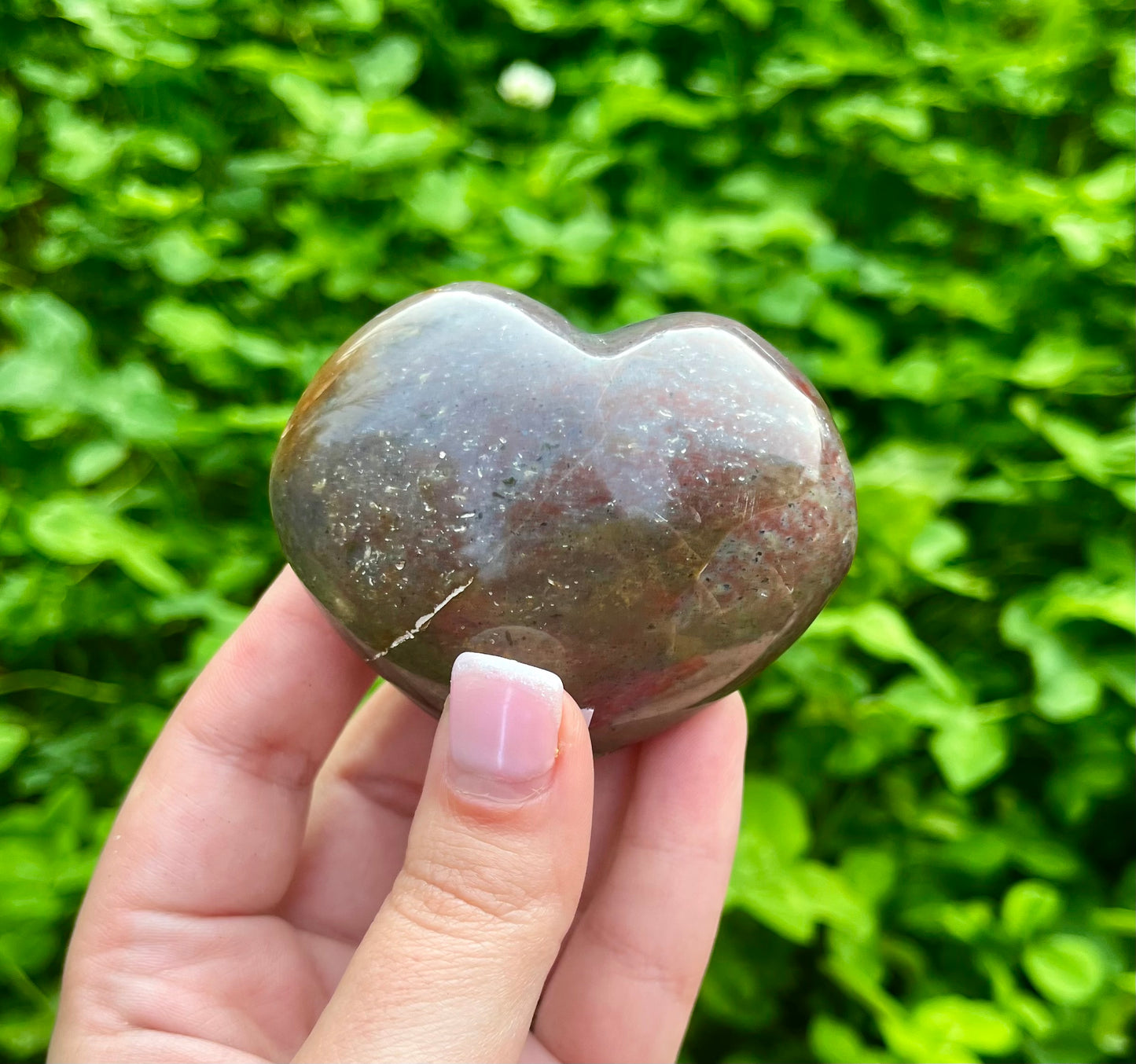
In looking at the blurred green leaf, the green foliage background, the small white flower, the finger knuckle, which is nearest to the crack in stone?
the finger knuckle

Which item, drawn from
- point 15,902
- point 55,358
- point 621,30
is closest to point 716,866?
point 15,902

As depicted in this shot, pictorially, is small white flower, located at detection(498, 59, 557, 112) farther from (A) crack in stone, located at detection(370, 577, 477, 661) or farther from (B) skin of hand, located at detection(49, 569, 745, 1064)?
(A) crack in stone, located at detection(370, 577, 477, 661)

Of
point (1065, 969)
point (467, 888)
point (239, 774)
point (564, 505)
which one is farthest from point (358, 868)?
point (1065, 969)

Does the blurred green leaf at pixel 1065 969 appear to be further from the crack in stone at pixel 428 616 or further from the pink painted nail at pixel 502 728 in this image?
the crack in stone at pixel 428 616

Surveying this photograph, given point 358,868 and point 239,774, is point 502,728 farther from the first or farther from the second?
point 358,868

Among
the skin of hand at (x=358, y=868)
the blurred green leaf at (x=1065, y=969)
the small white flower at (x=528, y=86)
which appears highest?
the small white flower at (x=528, y=86)

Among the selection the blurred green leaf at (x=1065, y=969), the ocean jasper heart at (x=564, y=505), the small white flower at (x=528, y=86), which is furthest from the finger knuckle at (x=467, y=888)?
the small white flower at (x=528, y=86)
